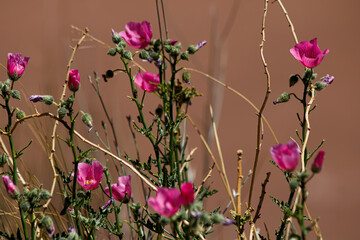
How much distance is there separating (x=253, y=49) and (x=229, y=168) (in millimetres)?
927

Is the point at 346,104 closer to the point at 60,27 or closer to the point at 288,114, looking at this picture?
the point at 288,114

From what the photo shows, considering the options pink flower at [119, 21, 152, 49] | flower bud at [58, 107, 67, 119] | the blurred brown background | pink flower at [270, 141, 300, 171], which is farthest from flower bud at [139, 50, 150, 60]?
the blurred brown background

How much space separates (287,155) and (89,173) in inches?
15.1

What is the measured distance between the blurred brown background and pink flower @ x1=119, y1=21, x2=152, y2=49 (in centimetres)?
137

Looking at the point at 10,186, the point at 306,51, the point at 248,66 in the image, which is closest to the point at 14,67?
the point at 10,186

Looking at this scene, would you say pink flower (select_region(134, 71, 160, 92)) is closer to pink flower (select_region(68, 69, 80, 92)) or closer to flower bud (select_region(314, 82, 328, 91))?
pink flower (select_region(68, 69, 80, 92))

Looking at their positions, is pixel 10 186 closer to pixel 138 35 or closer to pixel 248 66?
pixel 138 35

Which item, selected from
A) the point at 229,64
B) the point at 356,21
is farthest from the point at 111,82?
the point at 356,21

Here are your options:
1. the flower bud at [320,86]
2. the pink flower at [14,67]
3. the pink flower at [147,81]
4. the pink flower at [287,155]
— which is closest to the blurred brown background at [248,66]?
the pink flower at [147,81]

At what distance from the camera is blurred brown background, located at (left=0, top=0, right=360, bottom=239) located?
2.72 meters

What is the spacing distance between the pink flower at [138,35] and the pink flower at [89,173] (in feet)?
0.77

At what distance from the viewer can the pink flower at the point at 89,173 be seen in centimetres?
94

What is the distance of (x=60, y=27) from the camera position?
2.81 meters

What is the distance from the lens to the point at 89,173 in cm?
96
